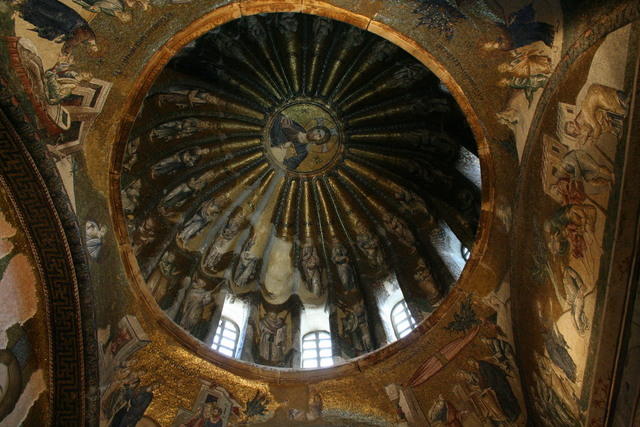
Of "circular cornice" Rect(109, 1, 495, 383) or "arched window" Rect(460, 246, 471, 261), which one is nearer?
"circular cornice" Rect(109, 1, 495, 383)

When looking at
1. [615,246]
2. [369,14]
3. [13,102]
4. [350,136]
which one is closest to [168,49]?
[13,102]

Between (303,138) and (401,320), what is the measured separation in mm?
5190

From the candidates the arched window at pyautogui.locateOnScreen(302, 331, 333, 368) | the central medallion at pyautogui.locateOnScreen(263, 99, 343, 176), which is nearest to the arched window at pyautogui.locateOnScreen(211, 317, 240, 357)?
the arched window at pyautogui.locateOnScreen(302, 331, 333, 368)

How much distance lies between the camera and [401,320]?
14031 mm

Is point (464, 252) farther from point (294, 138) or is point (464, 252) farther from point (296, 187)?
point (294, 138)

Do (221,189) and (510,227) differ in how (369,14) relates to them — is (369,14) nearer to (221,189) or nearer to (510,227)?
(510,227)

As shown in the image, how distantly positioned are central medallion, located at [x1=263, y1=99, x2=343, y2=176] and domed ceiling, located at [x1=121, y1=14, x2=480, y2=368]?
0.03m

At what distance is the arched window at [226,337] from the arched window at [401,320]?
133 inches

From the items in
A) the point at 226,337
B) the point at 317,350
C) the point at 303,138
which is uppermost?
the point at 303,138

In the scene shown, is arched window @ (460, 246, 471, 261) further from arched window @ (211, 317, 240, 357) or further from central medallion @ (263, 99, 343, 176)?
arched window @ (211, 317, 240, 357)

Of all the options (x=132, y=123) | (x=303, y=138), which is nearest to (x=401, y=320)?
(x=303, y=138)

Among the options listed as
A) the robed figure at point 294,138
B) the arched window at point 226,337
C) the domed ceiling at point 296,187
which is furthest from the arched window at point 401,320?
the robed figure at point 294,138

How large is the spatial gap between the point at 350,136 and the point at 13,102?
8.54 metres

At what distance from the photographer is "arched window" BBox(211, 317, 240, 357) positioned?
44.5 ft
